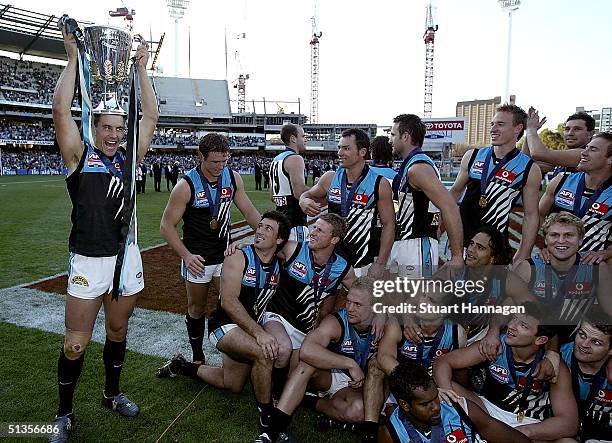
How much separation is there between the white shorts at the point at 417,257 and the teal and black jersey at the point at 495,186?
1.63 ft

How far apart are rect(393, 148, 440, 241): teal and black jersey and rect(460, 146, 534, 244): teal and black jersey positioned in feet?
1.31

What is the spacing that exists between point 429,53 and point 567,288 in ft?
268

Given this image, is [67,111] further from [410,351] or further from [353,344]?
[410,351]

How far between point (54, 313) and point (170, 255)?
3.46 metres

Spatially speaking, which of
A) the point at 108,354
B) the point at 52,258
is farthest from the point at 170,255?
the point at 108,354

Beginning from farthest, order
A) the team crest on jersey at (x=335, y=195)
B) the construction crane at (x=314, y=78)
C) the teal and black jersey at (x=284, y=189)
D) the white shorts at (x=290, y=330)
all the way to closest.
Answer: the construction crane at (x=314, y=78), the teal and black jersey at (x=284, y=189), the team crest on jersey at (x=335, y=195), the white shorts at (x=290, y=330)

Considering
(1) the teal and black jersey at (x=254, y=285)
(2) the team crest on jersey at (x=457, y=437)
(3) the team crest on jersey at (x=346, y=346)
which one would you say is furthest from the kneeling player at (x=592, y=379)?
(1) the teal and black jersey at (x=254, y=285)

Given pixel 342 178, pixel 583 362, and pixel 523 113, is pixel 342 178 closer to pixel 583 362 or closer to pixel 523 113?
pixel 523 113

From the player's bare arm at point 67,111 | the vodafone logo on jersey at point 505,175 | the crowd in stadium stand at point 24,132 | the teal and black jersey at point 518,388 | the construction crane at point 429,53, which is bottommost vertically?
the teal and black jersey at point 518,388

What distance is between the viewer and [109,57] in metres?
3.32

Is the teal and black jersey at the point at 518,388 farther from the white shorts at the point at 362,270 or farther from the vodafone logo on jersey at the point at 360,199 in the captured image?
the vodafone logo on jersey at the point at 360,199

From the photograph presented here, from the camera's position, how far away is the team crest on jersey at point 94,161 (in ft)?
10.5

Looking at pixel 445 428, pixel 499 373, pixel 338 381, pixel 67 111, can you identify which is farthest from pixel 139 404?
pixel 499 373

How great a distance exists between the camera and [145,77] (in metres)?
3.44
